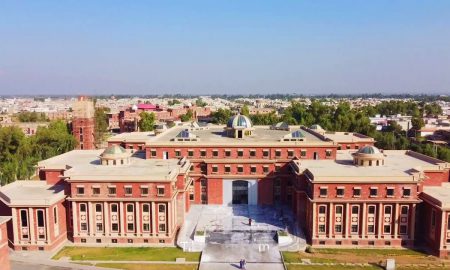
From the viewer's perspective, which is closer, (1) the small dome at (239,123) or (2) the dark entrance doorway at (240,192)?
(2) the dark entrance doorway at (240,192)

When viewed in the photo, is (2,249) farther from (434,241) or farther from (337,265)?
(434,241)

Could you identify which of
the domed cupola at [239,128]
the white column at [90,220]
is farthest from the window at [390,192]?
the white column at [90,220]

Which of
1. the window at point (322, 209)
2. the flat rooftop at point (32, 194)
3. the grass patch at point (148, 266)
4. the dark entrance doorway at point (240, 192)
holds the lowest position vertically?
the grass patch at point (148, 266)

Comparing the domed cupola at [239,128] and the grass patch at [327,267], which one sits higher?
the domed cupola at [239,128]

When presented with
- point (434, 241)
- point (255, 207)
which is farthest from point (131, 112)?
point (434, 241)

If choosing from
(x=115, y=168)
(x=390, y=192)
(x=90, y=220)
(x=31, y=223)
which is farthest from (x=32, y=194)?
(x=390, y=192)

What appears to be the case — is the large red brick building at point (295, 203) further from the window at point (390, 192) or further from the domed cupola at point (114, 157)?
the window at point (390, 192)
